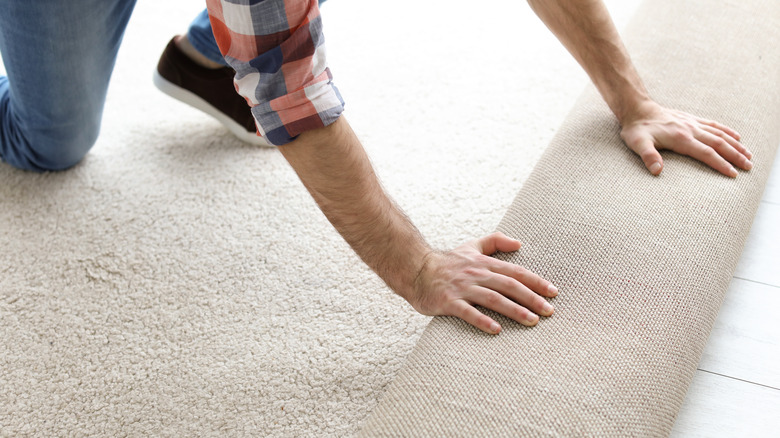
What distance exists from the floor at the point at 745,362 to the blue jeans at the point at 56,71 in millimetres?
1184

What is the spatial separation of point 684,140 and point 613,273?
300 mm

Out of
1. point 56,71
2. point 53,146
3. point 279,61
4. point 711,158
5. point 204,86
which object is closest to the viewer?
point 279,61

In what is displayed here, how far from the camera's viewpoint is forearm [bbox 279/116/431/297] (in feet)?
2.78

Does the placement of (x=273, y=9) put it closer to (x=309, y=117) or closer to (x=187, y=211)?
(x=309, y=117)

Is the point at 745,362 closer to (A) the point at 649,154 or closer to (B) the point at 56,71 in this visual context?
(A) the point at 649,154

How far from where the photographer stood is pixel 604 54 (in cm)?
113

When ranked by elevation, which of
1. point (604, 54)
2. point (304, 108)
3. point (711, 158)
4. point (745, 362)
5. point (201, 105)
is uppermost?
point (304, 108)

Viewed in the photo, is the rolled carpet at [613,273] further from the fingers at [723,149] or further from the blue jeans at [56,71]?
the blue jeans at [56,71]

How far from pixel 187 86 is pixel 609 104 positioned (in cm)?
94

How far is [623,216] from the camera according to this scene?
3.20 ft

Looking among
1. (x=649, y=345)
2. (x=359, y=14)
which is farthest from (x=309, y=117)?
(x=359, y=14)

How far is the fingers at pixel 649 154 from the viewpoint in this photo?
1041mm

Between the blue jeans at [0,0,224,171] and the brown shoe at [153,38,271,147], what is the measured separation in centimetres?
5

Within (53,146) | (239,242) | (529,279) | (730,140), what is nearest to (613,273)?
(529,279)
